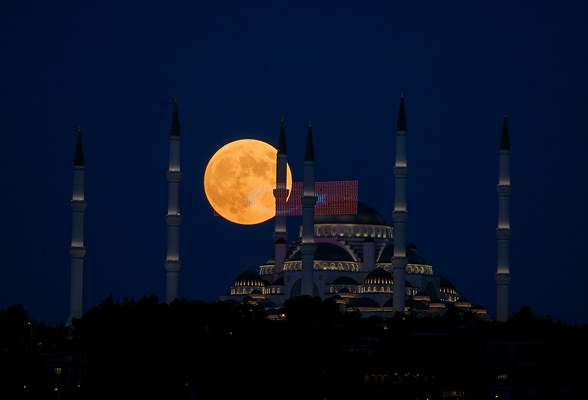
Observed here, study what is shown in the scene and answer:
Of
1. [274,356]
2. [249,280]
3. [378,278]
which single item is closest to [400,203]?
[378,278]

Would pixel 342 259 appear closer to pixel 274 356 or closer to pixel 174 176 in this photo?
pixel 174 176

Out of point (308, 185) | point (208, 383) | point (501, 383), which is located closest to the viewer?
point (208, 383)

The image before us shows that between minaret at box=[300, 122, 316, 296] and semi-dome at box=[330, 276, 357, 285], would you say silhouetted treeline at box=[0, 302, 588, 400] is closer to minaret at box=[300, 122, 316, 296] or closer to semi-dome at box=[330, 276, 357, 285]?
minaret at box=[300, 122, 316, 296]

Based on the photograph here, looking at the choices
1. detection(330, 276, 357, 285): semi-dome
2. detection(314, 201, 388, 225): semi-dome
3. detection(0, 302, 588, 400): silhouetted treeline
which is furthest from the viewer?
detection(314, 201, 388, 225): semi-dome

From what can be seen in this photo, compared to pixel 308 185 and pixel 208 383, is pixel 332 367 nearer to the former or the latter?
pixel 208 383

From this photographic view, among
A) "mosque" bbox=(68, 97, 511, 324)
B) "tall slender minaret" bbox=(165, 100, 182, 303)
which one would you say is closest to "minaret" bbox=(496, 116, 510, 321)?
"mosque" bbox=(68, 97, 511, 324)

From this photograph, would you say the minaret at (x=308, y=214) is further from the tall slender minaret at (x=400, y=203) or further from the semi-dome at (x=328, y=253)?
the semi-dome at (x=328, y=253)

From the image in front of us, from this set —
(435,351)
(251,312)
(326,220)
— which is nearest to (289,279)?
(326,220)
